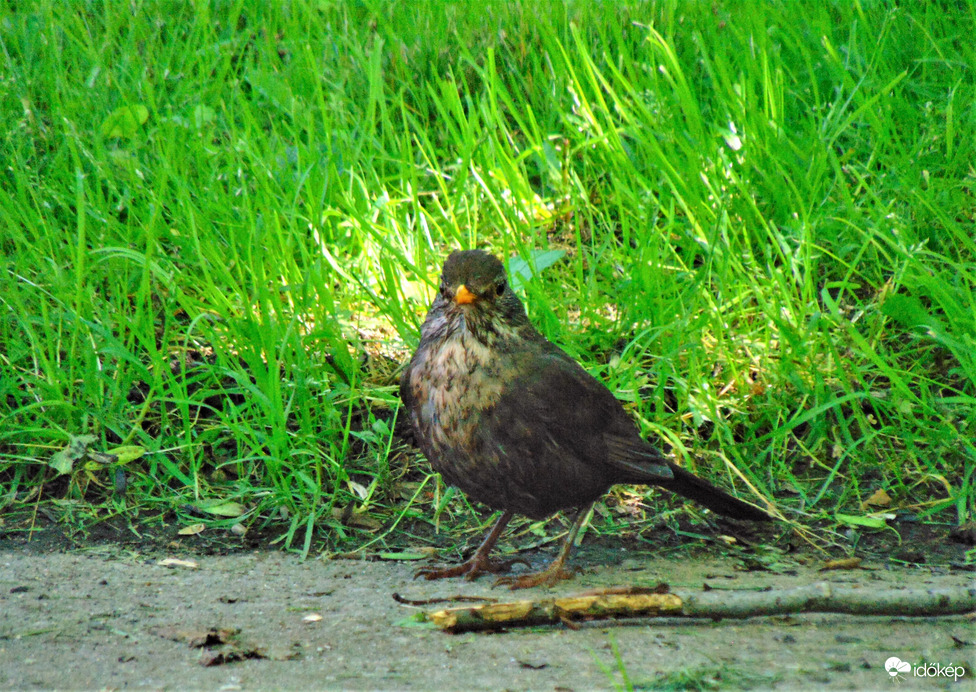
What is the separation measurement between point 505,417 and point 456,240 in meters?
1.61

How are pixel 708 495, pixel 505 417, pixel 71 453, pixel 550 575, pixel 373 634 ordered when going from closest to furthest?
pixel 373 634
pixel 505 417
pixel 550 575
pixel 708 495
pixel 71 453

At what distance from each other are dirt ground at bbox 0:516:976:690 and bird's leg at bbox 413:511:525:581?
0.17 feet

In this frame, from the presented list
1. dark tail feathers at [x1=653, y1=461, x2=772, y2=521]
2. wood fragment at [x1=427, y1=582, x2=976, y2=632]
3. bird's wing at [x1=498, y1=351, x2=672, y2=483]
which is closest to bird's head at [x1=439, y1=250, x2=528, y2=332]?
bird's wing at [x1=498, y1=351, x2=672, y2=483]

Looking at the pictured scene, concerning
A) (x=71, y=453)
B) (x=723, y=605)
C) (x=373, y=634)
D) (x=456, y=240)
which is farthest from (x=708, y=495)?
(x=71, y=453)

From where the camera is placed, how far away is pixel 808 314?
13.6 feet

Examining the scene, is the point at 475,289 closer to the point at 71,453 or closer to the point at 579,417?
the point at 579,417

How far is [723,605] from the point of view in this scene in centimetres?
262

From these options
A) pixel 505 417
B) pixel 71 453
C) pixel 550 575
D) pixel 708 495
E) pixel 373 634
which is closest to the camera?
pixel 373 634

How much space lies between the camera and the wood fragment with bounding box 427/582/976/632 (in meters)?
2.59

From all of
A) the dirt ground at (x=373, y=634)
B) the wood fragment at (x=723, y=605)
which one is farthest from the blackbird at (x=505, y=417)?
the wood fragment at (x=723, y=605)

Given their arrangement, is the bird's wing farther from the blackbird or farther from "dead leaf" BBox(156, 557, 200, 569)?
"dead leaf" BBox(156, 557, 200, 569)

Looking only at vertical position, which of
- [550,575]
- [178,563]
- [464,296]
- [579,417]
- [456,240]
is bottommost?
[550,575]

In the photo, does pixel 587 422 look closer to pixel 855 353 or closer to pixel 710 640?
pixel 710 640

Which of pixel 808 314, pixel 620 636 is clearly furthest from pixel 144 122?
pixel 620 636
